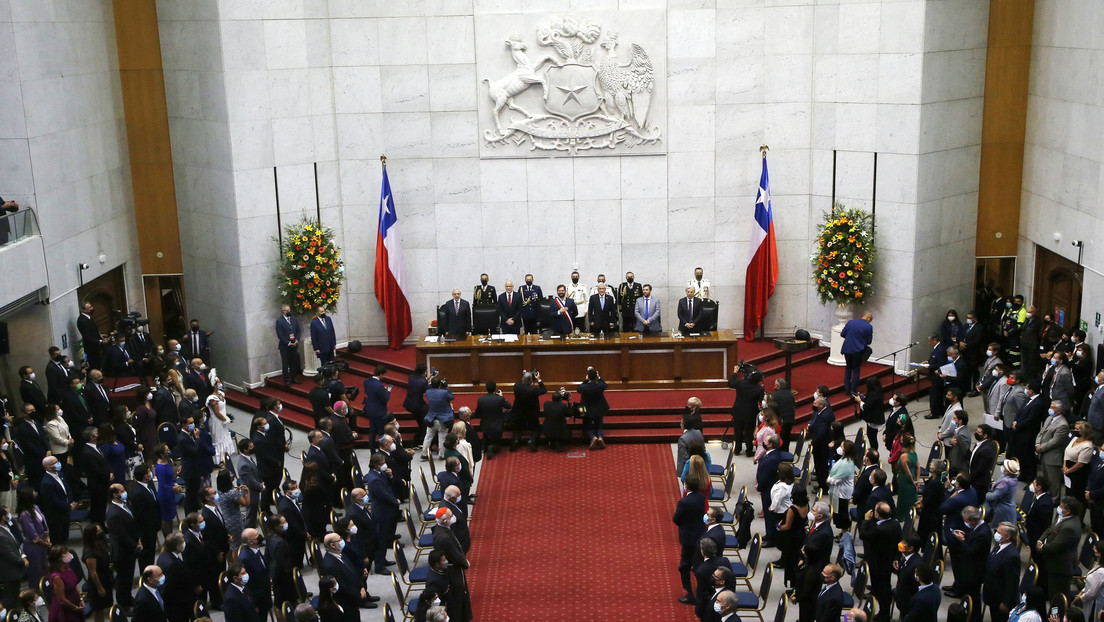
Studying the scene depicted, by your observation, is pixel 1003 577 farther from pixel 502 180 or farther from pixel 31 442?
pixel 502 180

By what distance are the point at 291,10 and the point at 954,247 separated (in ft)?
42.3

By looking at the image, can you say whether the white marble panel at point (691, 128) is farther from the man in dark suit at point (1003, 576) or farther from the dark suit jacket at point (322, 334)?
the man in dark suit at point (1003, 576)

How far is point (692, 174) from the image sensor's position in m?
22.4

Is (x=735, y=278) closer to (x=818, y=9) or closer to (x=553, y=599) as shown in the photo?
(x=818, y=9)

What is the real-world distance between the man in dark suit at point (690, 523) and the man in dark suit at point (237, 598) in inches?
192

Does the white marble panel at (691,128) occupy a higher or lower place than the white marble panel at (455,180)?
higher

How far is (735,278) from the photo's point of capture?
23.0 meters

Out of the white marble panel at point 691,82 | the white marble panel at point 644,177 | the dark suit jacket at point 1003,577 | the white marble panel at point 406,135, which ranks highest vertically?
the white marble panel at point 691,82

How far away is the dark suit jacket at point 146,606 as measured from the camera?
38.9 ft

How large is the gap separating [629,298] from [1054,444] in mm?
8342

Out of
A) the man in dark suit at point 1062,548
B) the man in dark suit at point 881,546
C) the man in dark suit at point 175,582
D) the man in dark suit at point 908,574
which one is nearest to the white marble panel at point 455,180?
the man in dark suit at point 175,582

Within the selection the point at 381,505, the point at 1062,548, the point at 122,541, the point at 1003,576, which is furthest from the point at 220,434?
the point at 1062,548

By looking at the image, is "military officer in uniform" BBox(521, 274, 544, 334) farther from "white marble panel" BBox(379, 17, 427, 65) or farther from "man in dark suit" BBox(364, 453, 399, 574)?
"man in dark suit" BBox(364, 453, 399, 574)

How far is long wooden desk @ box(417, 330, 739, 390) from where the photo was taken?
20266mm
